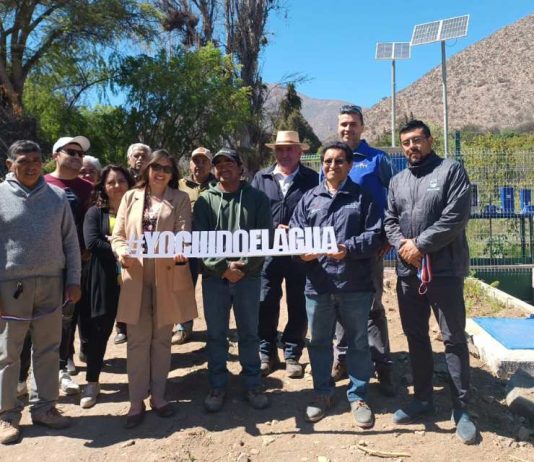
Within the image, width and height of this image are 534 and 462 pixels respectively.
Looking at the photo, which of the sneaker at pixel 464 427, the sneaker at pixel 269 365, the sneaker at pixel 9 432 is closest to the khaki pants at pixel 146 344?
the sneaker at pixel 9 432

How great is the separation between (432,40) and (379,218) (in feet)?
44.3

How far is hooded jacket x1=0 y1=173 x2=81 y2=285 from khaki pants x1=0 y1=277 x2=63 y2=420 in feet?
0.32

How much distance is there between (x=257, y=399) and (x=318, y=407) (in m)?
0.50

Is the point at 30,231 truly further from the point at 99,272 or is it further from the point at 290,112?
the point at 290,112

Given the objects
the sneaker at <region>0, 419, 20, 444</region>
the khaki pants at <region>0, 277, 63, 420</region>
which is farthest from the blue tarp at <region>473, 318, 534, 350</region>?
the sneaker at <region>0, 419, 20, 444</region>

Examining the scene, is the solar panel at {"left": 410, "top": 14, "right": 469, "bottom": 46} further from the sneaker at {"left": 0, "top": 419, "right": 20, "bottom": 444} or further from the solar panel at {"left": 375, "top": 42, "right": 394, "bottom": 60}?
the sneaker at {"left": 0, "top": 419, "right": 20, "bottom": 444}

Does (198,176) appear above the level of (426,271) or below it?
above

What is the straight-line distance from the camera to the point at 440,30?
14.9 meters

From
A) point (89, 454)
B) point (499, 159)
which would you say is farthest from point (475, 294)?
point (89, 454)

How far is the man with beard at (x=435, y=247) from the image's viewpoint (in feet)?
11.1

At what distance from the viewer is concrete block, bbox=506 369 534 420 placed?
12.5ft

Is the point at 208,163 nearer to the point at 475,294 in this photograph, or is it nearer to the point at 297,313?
the point at 297,313

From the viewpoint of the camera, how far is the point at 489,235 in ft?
32.6

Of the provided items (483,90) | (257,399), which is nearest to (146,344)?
(257,399)
